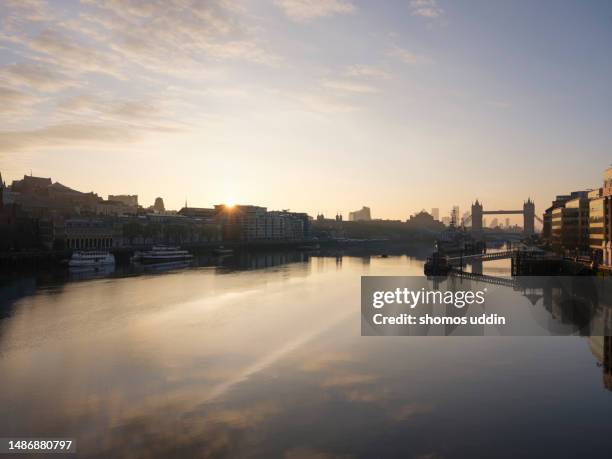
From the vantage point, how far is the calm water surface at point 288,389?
A: 1808 centimetres

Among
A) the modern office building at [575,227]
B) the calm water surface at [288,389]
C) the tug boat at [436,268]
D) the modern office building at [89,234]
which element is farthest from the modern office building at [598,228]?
the modern office building at [89,234]

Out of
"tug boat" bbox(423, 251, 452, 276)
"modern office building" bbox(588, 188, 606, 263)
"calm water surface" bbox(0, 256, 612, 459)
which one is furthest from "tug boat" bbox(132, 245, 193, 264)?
"modern office building" bbox(588, 188, 606, 263)

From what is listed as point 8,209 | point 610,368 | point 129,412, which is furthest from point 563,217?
point 8,209

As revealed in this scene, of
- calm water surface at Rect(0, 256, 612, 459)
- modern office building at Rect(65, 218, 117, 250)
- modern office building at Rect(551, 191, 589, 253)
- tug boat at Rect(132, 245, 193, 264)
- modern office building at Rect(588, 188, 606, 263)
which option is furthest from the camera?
modern office building at Rect(65, 218, 117, 250)

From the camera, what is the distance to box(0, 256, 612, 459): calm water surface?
59.3 feet

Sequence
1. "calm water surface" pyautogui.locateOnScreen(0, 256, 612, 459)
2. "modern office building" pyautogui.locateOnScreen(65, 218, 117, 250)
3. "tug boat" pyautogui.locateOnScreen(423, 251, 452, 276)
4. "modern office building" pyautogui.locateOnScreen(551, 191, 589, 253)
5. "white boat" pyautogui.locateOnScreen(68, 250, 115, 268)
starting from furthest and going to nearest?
"modern office building" pyautogui.locateOnScreen(65, 218, 117, 250), "white boat" pyautogui.locateOnScreen(68, 250, 115, 268), "modern office building" pyautogui.locateOnScreen(551, 191, 589, 253), "tug boat" pyautogui.locateOnScreen(423, 251, 452, 276), "calm water surface" pyautogui.locateOnScreen(0, 256, 612, 459)

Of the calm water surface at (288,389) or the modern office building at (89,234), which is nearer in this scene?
the calm water surface at (288,389)

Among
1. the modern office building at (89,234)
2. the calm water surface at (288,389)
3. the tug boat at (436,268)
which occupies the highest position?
the modern office building at (89,234)

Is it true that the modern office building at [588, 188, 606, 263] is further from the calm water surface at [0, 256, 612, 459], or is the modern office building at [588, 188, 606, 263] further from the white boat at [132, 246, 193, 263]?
the white boat at [132, 246, 193, 263]

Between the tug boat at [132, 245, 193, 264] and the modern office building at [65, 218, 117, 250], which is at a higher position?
the modern office building at [65, 218, 117, 250]

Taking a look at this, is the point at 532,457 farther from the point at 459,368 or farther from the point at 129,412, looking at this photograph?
the point at 129,412

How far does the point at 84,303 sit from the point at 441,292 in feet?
126

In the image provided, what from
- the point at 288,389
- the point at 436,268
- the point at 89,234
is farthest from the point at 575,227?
the point at 89,234

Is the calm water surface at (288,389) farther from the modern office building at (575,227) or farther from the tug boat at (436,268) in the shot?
the modern office building at (575,227)
